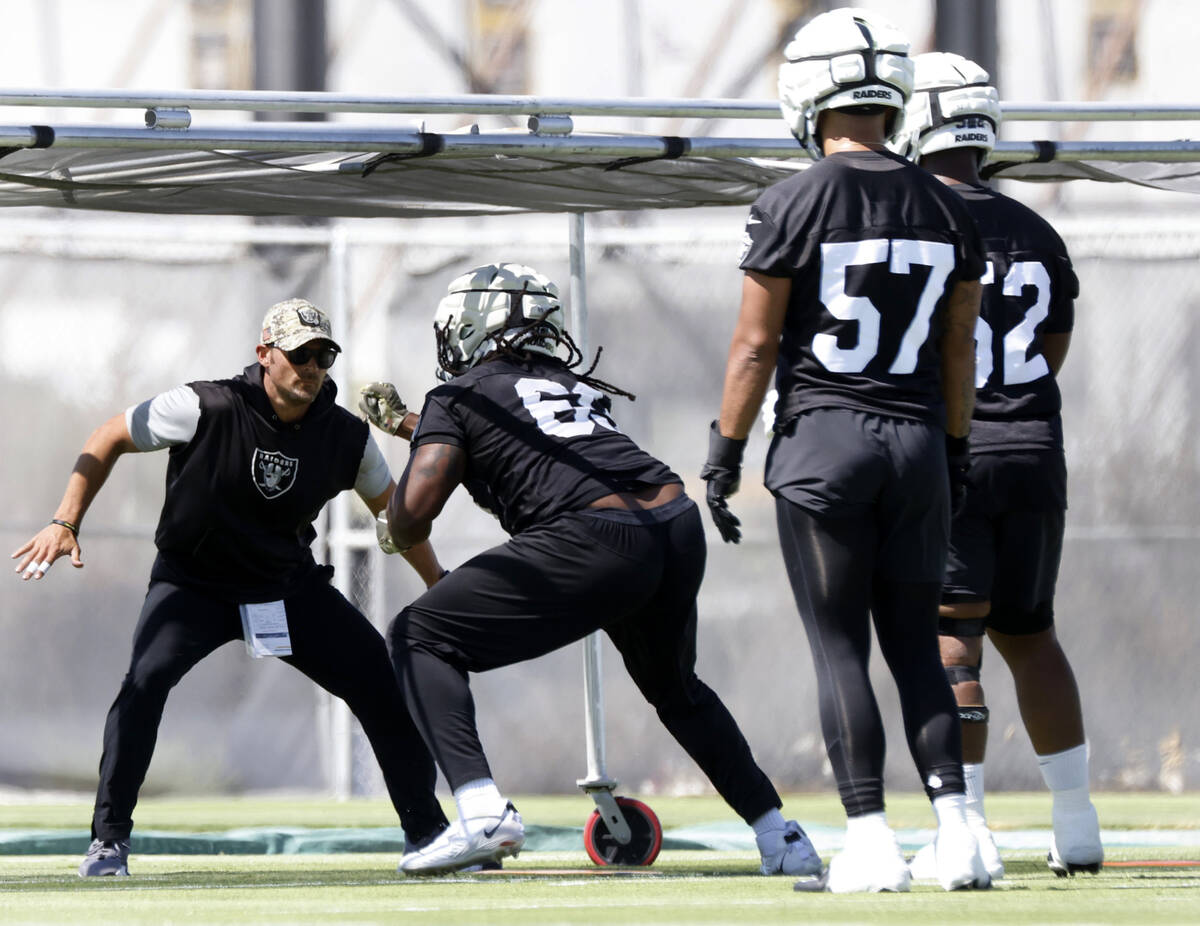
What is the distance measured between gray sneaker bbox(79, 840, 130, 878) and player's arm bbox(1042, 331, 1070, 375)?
2.87 m

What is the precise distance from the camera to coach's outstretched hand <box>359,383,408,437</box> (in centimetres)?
592

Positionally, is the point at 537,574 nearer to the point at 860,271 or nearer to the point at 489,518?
the point at 860,271

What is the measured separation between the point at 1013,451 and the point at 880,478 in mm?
909

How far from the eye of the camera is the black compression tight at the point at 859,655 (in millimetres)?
4312

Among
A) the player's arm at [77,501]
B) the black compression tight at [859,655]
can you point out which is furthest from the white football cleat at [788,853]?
the player's arm at [77,501]

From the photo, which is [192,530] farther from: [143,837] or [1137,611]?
[1137,611]

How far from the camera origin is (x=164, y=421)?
5812 mm

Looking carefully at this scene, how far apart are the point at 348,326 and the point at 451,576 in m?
5.08

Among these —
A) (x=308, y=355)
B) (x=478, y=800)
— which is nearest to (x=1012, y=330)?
(x=478, y=800)

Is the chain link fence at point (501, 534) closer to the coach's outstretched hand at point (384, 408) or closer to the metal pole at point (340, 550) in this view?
the metal pole at point (340, 550)

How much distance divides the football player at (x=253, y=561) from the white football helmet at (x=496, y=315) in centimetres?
57

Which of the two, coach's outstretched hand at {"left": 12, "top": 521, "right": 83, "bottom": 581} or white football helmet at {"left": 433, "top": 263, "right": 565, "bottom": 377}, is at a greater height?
white football helmet at {"left": 433, "top": 263, "right": 565, "bottom": 377}

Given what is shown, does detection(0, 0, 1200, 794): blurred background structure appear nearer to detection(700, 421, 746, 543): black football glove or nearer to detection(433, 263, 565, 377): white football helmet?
detection(433, 263, 565, 377): white football helmet

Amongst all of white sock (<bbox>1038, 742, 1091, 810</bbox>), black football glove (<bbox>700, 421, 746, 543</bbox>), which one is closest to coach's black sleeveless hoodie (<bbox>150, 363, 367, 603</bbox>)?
black football glove (<bbox>700, 421, 746, 543</bbox>)
